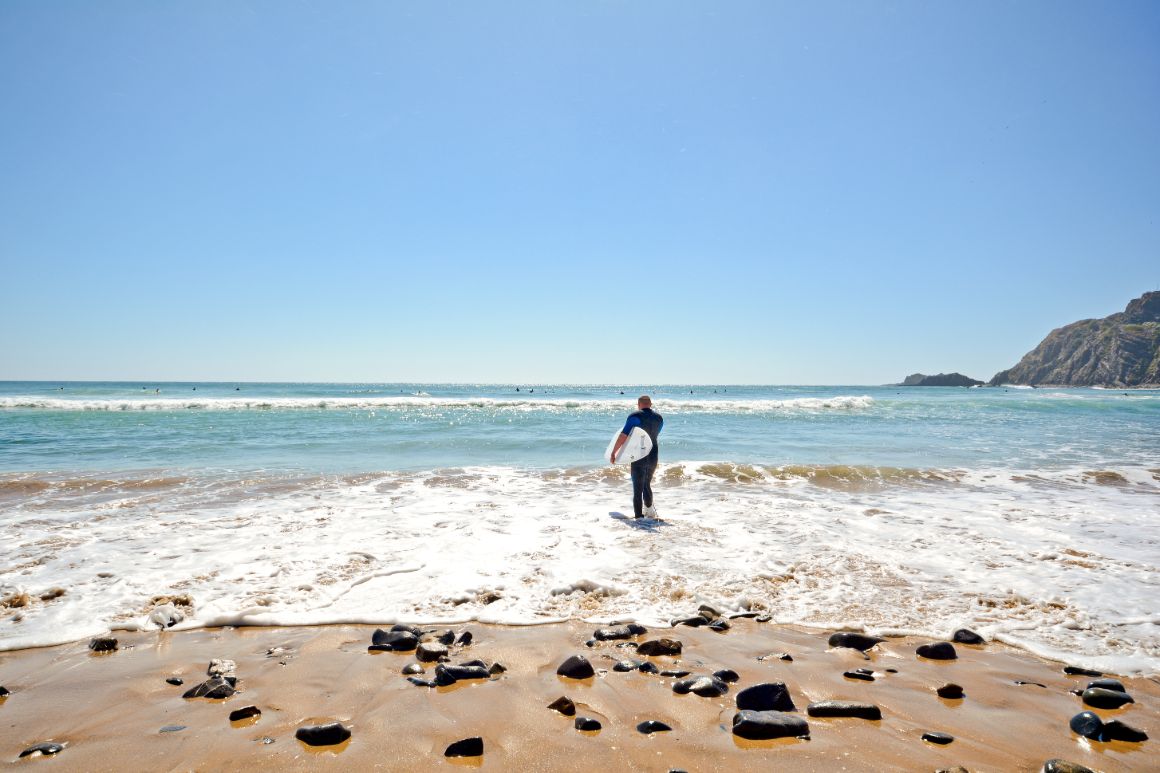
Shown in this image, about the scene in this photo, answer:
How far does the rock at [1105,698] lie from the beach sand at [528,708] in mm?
59

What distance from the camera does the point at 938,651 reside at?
413 centimetres

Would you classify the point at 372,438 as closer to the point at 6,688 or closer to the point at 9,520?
the point at 9,520

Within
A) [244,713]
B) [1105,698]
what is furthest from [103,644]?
[1105,698]

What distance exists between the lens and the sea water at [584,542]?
5.06 metres

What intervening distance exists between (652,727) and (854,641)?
6.95 ft

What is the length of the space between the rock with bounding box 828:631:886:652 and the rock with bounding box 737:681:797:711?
125cm

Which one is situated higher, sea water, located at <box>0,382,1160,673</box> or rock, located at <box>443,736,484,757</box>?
rock, located at <box>443,736,484,757</box>

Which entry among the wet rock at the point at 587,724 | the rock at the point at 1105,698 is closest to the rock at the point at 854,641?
the rock at the point at 1105,698

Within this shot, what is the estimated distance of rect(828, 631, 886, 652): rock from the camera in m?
4.28

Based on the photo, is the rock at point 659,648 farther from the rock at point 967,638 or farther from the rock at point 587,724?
the rock at point 967,638

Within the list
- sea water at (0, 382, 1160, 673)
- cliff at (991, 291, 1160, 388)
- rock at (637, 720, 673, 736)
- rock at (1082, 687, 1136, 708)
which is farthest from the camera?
cliff at (991, 291, 1160, 388)

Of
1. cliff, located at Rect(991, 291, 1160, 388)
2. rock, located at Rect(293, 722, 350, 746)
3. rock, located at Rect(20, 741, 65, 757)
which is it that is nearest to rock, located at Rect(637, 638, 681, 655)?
rock, located at Rect(293, 722, 350, 746)

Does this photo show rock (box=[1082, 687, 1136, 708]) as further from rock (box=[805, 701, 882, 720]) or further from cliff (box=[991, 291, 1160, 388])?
cliff (box=[991, 291, 1160, 388])

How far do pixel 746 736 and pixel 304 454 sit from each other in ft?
52.6
